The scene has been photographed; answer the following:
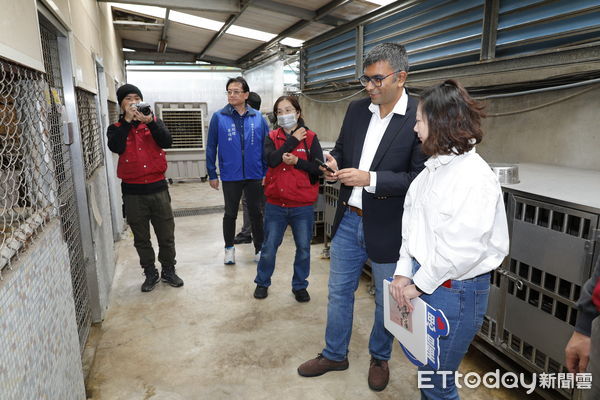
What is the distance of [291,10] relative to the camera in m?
4.02

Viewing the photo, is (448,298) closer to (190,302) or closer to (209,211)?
(190,302)

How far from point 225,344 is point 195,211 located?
348 centimetres

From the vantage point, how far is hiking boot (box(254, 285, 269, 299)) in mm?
2826

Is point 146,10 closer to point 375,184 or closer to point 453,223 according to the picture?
point 375,184

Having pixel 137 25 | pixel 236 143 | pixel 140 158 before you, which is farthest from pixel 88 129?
pixel 137 25

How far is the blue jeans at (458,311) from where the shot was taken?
4.03 feet

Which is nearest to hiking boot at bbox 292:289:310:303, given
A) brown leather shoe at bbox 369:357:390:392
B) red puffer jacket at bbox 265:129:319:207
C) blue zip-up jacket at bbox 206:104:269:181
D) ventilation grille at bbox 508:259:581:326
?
red puffer jacket at bbox 265:129:319:207

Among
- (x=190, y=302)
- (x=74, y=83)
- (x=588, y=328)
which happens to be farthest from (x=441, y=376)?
(x=74, y=83)

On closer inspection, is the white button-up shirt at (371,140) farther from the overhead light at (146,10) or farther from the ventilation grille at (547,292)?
the overhead light at (146,10)

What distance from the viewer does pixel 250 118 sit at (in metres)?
3.16

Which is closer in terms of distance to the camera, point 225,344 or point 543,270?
point 543,270

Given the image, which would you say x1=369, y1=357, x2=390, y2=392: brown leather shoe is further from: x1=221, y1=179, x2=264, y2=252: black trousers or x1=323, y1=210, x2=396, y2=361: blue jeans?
x1=221, y1=179, x2=264, y2=252: black trousers

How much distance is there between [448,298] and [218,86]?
25.9ft

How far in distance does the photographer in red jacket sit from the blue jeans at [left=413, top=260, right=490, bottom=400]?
212 cm
